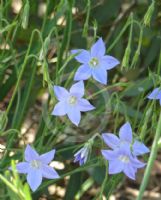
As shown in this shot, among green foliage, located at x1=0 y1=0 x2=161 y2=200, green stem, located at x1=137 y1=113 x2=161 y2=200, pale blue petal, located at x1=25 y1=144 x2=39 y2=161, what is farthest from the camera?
green foliage, located at x1=0 y1=0 x2=161 y2=200

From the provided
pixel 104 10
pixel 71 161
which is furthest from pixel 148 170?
pixel 104 10

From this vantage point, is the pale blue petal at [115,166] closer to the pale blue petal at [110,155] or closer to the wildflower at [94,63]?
the pale blue petal at [110,155]

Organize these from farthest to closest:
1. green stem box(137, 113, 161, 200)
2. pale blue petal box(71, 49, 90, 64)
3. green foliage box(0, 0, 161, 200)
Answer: green foliage box(0, 0, 161, 200) → pale blue petal box(71, 49, 90, 64) → green stem box(137, 113, 161, 200)

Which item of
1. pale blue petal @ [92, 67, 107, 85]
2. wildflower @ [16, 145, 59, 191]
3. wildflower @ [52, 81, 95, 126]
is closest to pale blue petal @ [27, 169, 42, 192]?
wildflower @ [16, 145, 59, 191]

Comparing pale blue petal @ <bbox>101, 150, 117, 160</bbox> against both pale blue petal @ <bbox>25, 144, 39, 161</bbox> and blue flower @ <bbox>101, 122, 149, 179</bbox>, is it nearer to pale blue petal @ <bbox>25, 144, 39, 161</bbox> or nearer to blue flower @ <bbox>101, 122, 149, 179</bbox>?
blue flower @ <bbox>101, 122, 149, 179</bbox>

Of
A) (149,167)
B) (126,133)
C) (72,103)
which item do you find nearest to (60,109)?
(72,103)

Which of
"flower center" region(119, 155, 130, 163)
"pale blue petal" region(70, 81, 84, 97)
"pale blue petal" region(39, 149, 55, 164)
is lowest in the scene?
"flower center" region(119, 155, 130, 163)

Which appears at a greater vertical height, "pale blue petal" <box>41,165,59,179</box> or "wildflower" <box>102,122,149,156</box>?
"wildflower" <box>102,122,149,156</box>

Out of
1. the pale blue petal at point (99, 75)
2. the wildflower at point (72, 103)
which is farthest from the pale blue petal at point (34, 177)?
the pale blue petal at point (99, 75)
